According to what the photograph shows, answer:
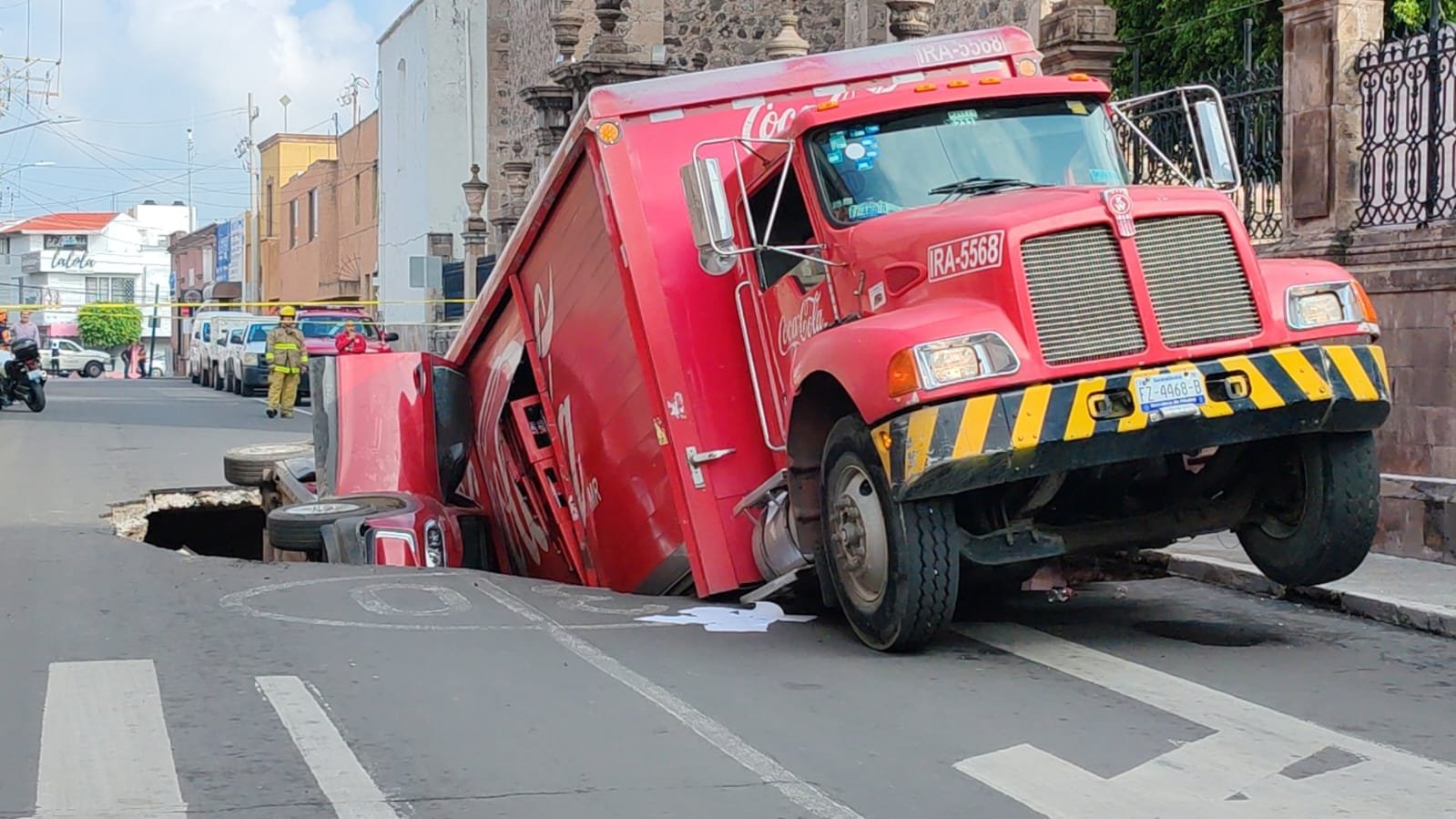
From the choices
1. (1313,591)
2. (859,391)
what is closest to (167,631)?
(859,391)

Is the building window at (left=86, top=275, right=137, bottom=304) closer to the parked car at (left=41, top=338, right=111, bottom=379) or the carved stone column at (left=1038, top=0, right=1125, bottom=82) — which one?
the parked car at (left=41, top=338, right=111, bottom=379)

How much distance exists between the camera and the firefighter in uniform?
28.9m

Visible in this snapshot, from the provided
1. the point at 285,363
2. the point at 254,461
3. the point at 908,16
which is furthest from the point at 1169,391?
the point at 285,363

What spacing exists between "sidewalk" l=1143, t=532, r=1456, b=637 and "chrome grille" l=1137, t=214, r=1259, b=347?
2.07 meters

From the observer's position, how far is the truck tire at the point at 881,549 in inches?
283

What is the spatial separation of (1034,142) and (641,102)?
218cm

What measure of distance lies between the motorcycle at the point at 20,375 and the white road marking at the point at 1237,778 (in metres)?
25.9

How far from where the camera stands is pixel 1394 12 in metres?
24.6


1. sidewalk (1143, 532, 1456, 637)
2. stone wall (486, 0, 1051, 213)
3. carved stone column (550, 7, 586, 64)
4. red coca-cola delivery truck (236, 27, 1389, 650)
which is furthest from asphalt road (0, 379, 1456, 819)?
carved stone column (550, 7, 586, 64)

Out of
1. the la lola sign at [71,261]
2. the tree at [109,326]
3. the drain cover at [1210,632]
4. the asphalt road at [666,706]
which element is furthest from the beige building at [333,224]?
the drain cover at [1210,632]

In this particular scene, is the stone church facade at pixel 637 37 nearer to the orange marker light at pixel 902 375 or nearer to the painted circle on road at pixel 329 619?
the painted circle on road at pixel 329 619

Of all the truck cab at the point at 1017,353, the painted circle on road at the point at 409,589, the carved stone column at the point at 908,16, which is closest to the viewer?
the truck cab at the point at 1017,353

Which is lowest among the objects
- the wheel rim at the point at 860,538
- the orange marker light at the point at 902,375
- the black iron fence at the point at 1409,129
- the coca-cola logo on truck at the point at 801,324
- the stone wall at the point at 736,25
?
the wheel rim at the point at 860,538

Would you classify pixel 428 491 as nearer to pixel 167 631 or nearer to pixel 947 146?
pixel 167 631
